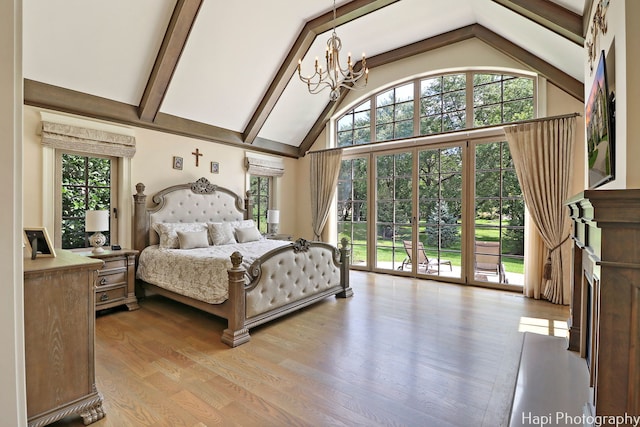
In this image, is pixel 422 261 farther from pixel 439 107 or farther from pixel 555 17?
pixel 555 17

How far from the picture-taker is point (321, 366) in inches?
92.4

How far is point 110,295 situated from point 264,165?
333cm

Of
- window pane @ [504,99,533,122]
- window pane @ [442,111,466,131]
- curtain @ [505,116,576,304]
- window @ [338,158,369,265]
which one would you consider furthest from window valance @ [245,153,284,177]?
curtain @ [505,116,576,304]

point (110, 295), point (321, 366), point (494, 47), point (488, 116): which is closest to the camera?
point (321, 366)

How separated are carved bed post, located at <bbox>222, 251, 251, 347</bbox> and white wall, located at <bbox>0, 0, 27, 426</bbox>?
4.93 ft

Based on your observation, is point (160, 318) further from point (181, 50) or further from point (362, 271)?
point (362, 271)

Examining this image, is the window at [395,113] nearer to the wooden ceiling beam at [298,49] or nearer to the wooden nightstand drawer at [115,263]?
the wooden ceiling beam at [298,49]

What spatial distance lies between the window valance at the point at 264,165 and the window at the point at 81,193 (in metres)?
2.17

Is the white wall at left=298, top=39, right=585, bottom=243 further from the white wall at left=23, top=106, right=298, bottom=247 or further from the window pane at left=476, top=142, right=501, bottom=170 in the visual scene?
the white wall at left=23, top=106, right=298, bottom=247

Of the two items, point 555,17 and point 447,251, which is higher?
point 555,17

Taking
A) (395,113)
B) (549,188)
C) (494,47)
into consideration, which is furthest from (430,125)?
(549,188)

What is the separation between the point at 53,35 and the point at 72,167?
1.44 metres

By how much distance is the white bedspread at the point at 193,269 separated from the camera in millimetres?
3025

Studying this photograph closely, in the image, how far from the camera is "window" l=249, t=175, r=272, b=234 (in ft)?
19.8
